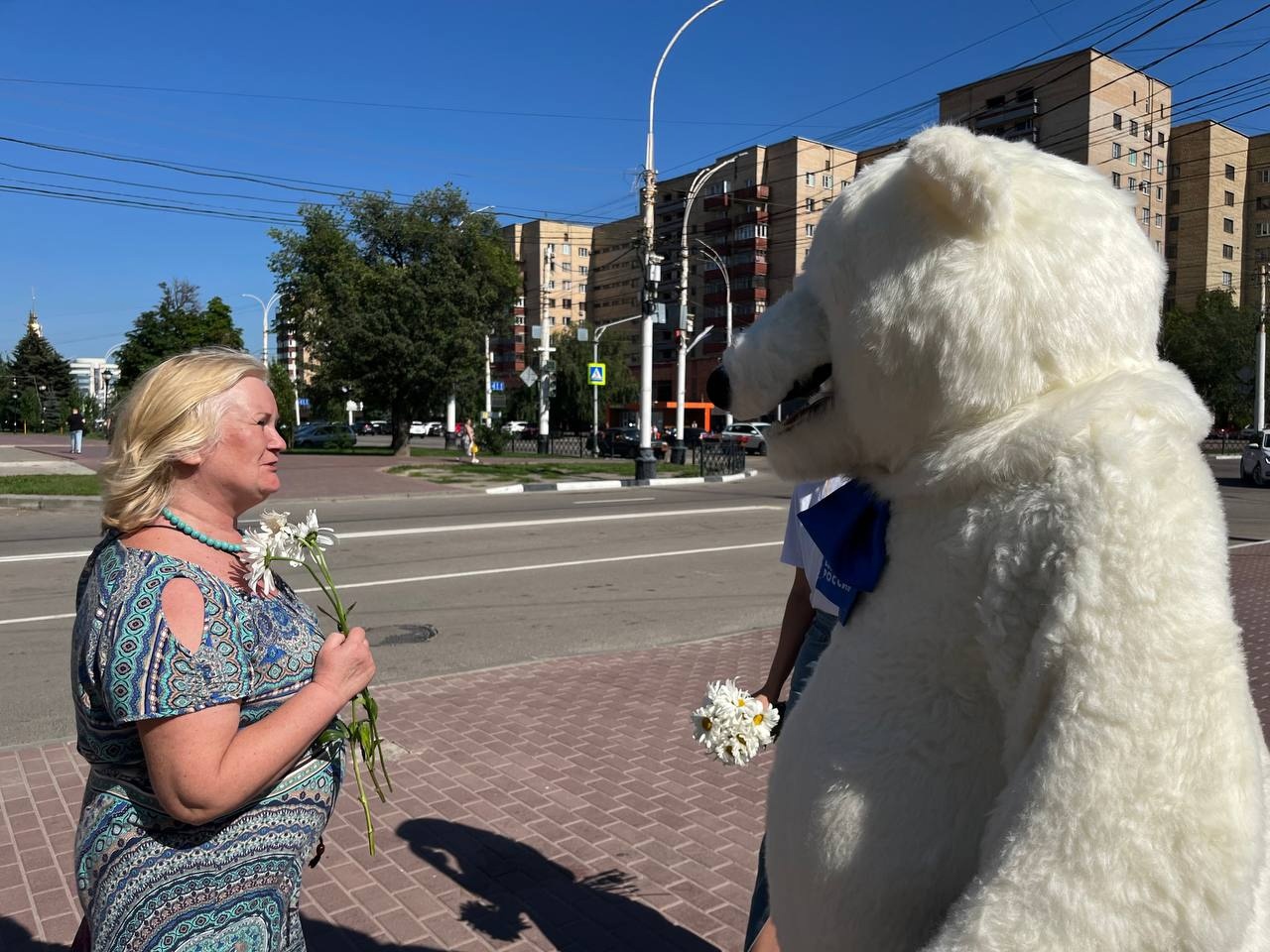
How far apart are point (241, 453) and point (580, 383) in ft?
179

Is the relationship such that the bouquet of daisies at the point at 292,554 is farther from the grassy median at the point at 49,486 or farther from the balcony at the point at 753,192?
the balcony at the point at 753,192

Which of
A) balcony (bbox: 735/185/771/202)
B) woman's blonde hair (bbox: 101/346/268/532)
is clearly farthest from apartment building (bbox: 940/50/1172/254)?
woman's blonde hair (bbox: 101/346/268/532)

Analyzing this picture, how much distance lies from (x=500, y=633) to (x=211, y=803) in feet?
18.8

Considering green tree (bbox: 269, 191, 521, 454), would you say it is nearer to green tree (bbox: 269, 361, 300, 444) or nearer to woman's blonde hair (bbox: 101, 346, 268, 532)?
green tree (bbox: 269, 361, 300, 444)

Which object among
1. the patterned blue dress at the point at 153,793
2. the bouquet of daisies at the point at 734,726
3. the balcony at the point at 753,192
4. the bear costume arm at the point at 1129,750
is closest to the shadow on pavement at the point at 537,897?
the bouquet of daisies at the point at 734,726

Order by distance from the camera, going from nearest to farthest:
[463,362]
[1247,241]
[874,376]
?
[874,376]
[463,362]
[1247,241]

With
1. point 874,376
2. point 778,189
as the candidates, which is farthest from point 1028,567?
point 778,189

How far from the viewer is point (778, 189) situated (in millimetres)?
62062

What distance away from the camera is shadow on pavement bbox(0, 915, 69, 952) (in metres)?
3.00

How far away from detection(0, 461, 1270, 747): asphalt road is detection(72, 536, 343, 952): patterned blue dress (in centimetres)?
167

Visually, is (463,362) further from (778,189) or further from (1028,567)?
(778,189)

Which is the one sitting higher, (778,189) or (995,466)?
(778,189)

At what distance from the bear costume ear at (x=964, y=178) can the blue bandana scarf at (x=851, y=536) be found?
387 millimetres

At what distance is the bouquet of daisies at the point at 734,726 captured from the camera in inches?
80.9
